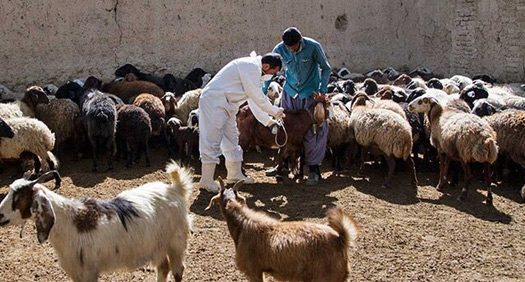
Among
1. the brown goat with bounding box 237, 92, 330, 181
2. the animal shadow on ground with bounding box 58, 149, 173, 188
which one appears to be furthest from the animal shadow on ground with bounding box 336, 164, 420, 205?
the animal shadow on ground with bounding box 58, 149, 173, 188

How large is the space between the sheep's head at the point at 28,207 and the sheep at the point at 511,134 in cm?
688

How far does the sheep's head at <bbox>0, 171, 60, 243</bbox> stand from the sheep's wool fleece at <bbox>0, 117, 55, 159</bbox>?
4.34 meters

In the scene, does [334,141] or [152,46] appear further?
[152,46]

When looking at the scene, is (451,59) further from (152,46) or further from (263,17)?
(152,46)

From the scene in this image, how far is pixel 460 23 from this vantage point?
1711 centimetres

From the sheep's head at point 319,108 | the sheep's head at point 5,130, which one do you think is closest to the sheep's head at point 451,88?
the sheep's head at point 319,108

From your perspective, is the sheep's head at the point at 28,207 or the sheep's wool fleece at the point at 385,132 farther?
the sheep's wool fleece at the point at 385,132

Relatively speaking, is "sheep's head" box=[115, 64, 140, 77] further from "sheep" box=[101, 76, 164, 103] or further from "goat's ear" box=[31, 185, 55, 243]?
"goat's ear" box=[31, 185, 55, 243]

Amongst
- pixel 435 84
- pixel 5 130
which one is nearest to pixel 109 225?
pixel 5 130

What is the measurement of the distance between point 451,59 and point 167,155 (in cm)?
1089

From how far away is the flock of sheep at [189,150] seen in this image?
4.23 metres

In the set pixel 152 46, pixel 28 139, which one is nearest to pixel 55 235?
pixel 28 139

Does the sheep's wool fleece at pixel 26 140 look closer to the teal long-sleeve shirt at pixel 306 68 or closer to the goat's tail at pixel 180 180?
the teal long-sleeve shirt at pixel 306 68

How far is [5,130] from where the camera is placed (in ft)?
25.3
